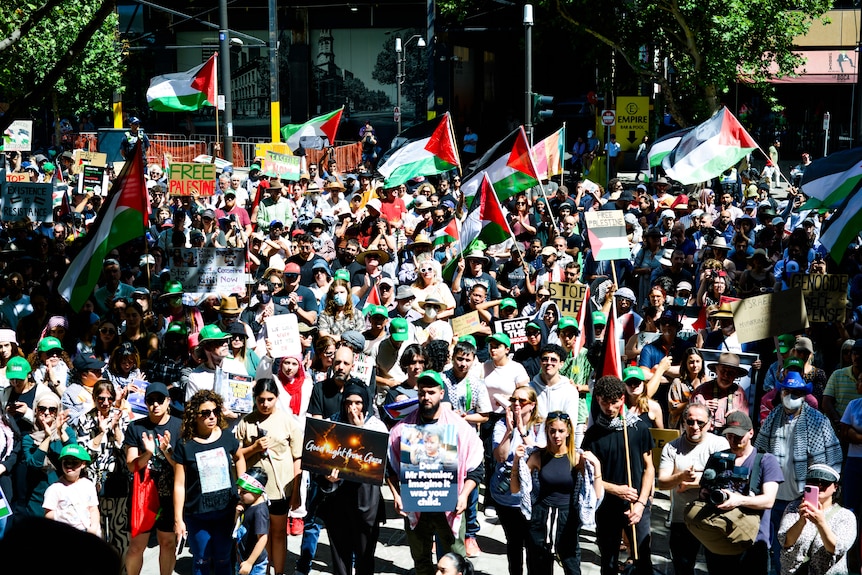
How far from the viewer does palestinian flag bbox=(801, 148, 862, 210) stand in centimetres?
1194

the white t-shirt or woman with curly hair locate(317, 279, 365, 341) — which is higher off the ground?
woman with curly hair locate(317, 279, 365, 341)

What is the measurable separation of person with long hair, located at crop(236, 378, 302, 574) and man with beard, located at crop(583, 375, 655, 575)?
207 centimetres

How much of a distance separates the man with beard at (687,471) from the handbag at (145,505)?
333cm

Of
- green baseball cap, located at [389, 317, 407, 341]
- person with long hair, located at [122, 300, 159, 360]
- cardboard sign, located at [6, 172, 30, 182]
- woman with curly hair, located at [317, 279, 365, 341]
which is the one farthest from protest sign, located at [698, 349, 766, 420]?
cardboard sign, located at [6, 172, 30, 182]

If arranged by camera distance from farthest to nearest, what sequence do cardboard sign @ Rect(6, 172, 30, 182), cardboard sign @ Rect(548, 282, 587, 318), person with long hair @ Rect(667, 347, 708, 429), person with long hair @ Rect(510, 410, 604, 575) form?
cardboard sign @ Rect(6, 172, 30, 182) → cardboard sign @ Rect(548, 282, 587, 318) → person with long hair @ Rect(667, 347, 708, 429) → person with long hair @ Rect(510, 410, 604, 575)

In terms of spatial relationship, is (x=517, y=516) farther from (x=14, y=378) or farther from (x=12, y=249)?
(x=12, y=249)

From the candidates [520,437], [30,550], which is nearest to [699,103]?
[520,437]

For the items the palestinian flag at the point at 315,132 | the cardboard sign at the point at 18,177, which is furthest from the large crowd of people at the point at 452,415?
the palestinian flag at the point at 315,132

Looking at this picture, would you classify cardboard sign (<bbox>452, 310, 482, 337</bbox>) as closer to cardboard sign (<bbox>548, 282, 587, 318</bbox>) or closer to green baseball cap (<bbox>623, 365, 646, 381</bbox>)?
cardboard sign (<bbox>548, 282, 587, 318</bbox>)

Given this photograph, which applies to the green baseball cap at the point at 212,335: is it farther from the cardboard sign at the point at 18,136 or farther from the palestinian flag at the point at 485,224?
the cardboard sign at the point at 18,136

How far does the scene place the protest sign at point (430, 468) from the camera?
7051 mm


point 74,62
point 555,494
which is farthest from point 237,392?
point 74,62

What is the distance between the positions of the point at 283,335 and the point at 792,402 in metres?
4.20

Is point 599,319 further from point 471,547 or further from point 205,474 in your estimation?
point 205,474
